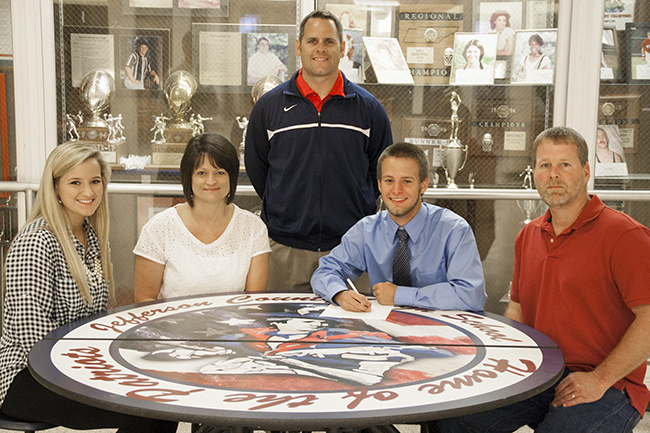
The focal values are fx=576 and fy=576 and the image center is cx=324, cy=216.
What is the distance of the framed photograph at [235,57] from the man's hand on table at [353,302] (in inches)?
76.4

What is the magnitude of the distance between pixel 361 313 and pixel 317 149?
99 centimetres

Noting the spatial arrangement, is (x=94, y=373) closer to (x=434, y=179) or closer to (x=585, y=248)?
(x=585, y=248)

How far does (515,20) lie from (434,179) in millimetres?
1060

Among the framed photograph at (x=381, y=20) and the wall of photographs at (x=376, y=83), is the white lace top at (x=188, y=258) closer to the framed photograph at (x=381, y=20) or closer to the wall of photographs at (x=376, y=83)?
the wall of photographs at (x=376, y=83)

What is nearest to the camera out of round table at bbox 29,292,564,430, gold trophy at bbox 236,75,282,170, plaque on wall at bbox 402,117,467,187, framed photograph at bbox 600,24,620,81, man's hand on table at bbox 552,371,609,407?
round table at bbox 29,292,564,430

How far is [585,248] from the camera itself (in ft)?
5.65

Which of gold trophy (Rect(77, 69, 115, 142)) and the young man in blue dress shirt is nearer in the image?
the young man in blue dress shirt

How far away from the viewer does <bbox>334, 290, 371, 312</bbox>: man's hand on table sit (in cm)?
181

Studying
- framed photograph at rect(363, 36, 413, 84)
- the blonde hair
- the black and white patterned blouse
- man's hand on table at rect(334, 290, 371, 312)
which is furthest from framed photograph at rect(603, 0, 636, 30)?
the black and white patterned blouse

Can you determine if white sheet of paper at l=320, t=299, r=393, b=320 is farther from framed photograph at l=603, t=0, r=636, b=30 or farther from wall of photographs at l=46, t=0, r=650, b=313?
framed photograph at l=603, t=0, r=636, b=30

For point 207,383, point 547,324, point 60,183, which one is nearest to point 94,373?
point 207,383

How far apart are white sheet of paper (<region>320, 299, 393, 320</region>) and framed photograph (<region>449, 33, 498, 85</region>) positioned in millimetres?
2068

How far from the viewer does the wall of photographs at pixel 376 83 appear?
3.37 metres

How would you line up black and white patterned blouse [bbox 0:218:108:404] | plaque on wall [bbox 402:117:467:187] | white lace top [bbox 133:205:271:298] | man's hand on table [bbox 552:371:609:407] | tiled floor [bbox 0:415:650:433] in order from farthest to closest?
plaque on wall [bbox 402:117:467:187]
tiled floor [bbox 0:415:650:433]
white lace top [bbox 133:205:271:298]
black and white patterned blouse [bbox 0:218:108:404]
man's hand on table [bbox 552:371:609:407]
